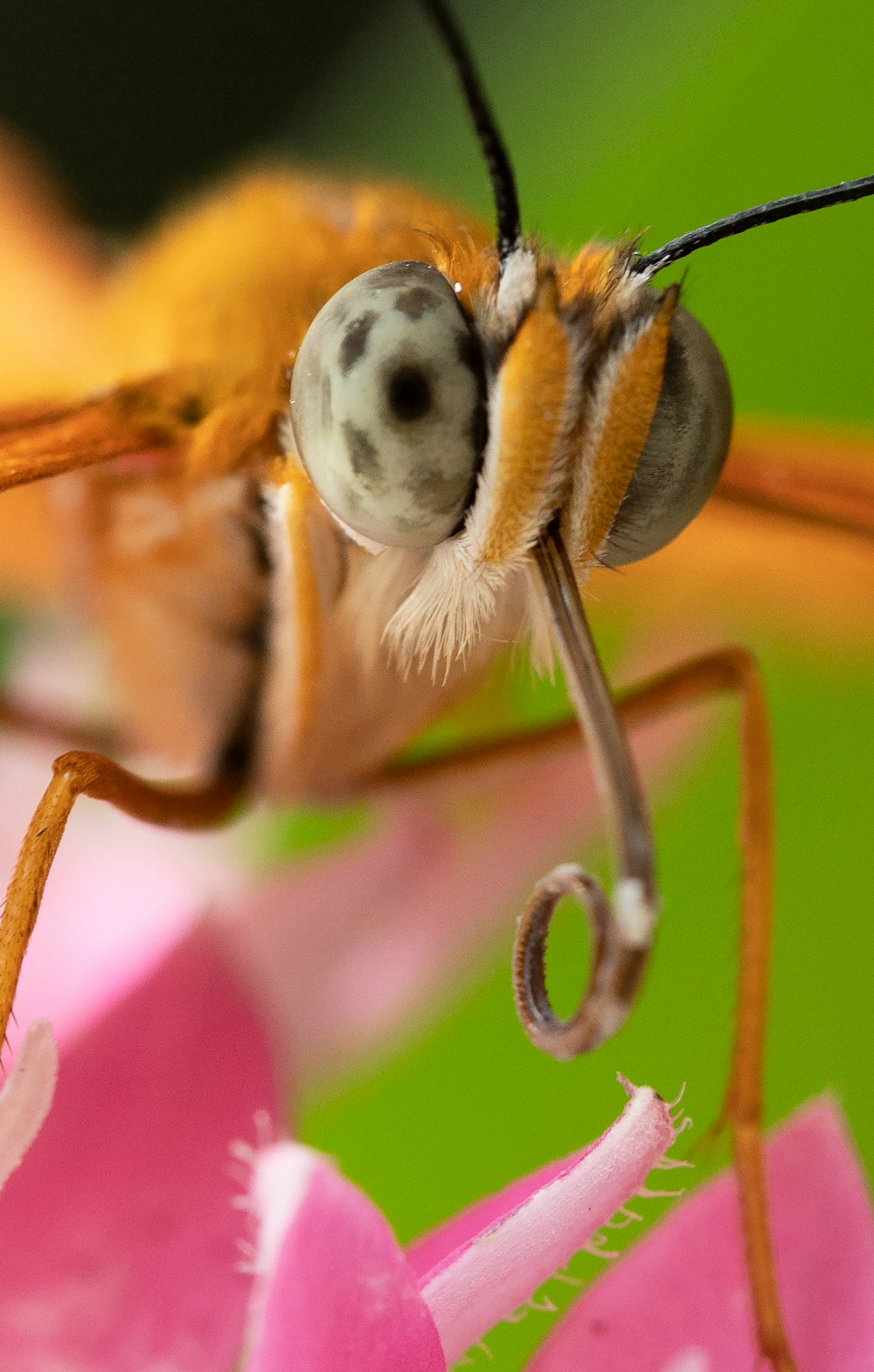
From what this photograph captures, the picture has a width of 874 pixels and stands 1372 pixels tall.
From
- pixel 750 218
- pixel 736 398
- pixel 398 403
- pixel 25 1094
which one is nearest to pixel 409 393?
pixel 398 403

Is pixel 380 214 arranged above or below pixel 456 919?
above

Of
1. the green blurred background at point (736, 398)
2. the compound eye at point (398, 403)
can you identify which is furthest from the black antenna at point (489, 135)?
the green blurred background at point (736, 398)

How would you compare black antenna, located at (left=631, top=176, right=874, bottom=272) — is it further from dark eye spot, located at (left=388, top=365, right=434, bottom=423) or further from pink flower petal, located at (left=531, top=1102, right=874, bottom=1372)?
pink flower petal, located at (left=531, top=1102, right=874, bottom=1372)

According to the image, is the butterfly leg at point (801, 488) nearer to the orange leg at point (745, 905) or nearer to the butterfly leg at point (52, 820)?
the orange leg at point (745, 905)

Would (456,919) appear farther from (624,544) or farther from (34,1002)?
(624,544)

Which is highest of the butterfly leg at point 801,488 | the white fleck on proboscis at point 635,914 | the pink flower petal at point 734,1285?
the butterfly leg at point 801,488

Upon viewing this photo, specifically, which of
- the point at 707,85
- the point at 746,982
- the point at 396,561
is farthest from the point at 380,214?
the point at 707,85

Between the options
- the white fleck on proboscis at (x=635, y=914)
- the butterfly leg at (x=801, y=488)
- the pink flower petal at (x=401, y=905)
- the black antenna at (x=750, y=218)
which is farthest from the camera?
the pink flower petal at (x=401, y=905)

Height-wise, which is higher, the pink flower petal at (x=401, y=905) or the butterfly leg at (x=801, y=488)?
the butterfly leg at (x=801, y=488)

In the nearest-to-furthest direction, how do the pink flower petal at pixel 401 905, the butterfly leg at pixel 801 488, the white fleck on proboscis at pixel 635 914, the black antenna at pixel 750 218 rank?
the white fleck on proboscis at pixel 635 914, the black antenna at pixel 750 218, the butterfly leg at pixel 801 488, the pink flower petal at pixel 401 905
